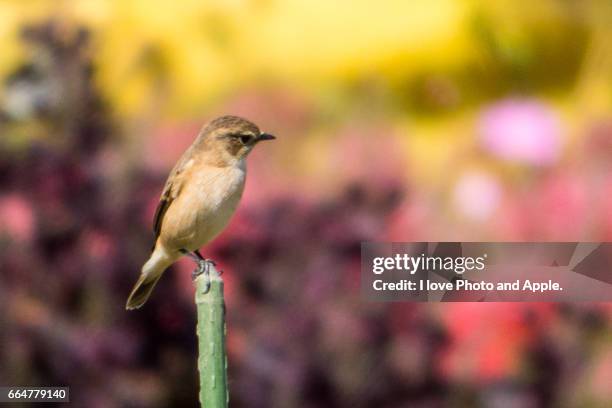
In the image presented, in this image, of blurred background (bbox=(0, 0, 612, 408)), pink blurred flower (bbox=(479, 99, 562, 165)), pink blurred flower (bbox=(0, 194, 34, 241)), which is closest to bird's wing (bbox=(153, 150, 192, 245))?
blurred background (bbox=(0, 0, 612, 408))

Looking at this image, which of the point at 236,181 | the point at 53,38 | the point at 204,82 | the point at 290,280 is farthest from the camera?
the point at 204,82

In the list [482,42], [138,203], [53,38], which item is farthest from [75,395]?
[482,42]

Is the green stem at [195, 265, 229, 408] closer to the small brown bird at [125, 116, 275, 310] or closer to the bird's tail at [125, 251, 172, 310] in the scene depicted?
the small brown bird at [125, 116, 275, 310]

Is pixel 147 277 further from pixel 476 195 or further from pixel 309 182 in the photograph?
pixel 476 195

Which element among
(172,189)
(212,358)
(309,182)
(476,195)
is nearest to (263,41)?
(309,182)

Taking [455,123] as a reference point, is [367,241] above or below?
below

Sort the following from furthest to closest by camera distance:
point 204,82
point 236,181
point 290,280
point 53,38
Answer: point 204,82, point 53,38, point 290,280, point 236,181

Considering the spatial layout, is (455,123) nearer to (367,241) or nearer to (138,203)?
(367,241)
